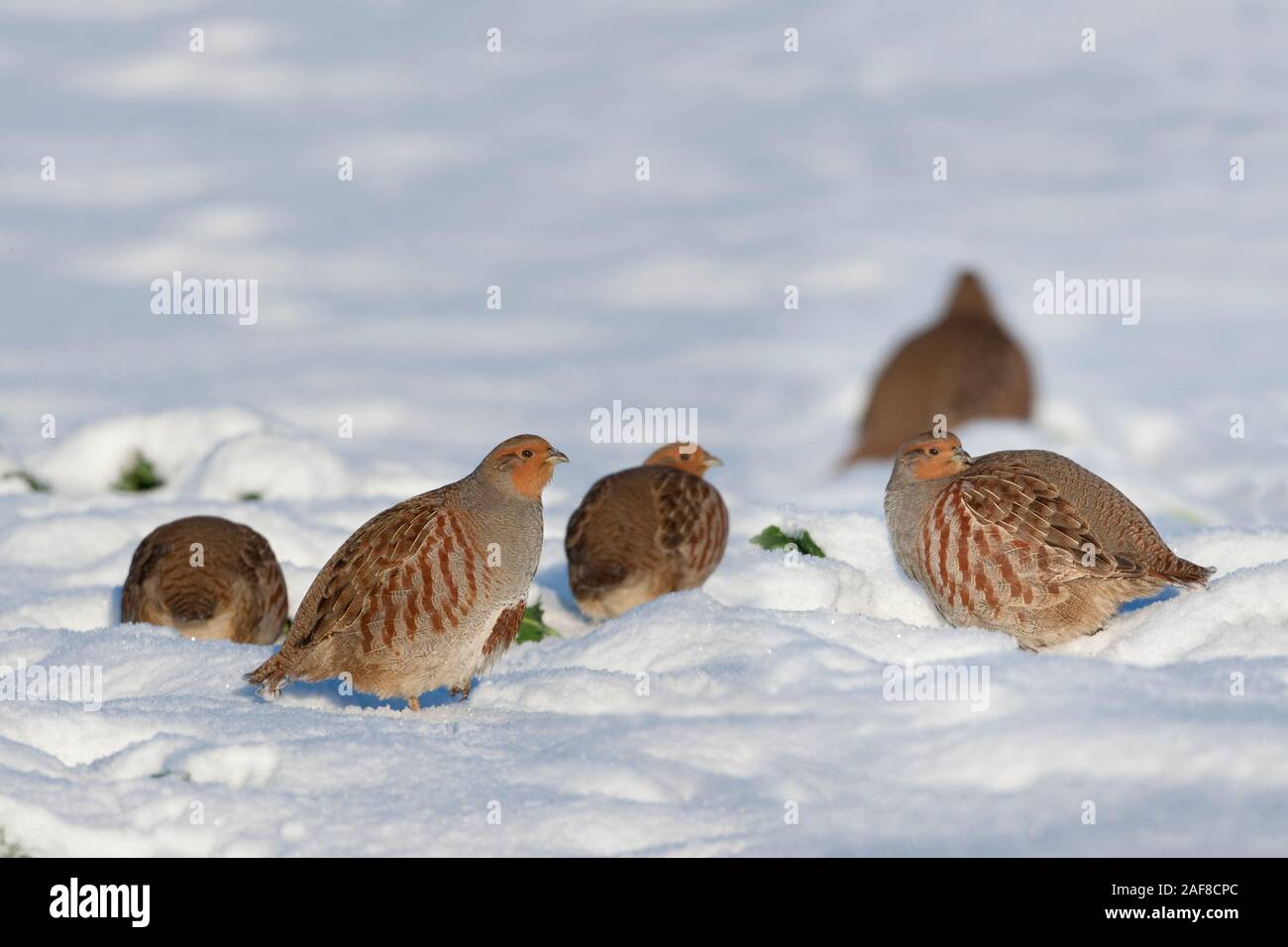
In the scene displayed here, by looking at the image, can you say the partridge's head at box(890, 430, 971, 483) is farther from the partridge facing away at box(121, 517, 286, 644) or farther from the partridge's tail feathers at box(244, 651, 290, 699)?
the partridge facing away at box(121, 517, 286, 644)

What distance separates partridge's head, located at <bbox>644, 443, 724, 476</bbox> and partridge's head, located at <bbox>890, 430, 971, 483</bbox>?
220 cm

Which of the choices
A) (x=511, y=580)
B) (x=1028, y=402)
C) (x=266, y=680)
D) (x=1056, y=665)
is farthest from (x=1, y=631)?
(x=1028, y=402)

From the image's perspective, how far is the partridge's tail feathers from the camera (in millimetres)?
4801

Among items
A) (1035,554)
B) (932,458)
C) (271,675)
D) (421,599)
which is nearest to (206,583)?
(271,675)

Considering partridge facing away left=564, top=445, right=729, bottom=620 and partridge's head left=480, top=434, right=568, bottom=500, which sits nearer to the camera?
partridge's head left=480, top=434, right=568, bottom=500

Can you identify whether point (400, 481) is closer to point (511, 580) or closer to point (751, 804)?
point (511, 580)

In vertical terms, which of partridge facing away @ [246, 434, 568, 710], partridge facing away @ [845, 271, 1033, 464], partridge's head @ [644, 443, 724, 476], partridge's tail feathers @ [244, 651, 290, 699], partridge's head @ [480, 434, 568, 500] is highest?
partridge facing away @ [845, 271, 1033, 464]

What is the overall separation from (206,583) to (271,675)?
181cm

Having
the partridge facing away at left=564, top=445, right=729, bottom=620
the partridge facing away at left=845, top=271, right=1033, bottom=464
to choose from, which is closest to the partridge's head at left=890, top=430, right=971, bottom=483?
the partridge facing away at left=564, top=445, right=729, bottom=620

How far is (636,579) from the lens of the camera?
6820 mm

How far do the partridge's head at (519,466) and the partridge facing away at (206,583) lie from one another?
1.91m

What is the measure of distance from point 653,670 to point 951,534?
3.99ft

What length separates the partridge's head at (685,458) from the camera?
26.0ft

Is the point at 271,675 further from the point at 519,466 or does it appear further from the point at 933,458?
the point at 933,458
